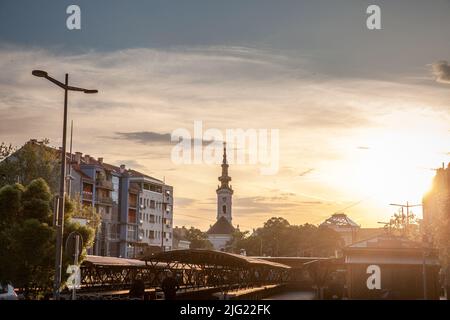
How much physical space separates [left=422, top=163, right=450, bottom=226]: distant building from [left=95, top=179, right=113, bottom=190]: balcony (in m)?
50.9

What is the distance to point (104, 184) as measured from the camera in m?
110

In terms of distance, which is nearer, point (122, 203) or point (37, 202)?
point (37, 202)

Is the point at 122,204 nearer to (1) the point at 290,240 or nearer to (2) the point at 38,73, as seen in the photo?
(1) the point at 290,240

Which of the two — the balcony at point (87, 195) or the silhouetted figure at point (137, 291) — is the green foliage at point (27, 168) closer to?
the balcony at point (87, 195)

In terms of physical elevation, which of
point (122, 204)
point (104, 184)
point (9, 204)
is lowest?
point (9, 204)

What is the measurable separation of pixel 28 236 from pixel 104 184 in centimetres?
8103

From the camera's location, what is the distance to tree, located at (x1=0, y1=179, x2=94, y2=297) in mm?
29875

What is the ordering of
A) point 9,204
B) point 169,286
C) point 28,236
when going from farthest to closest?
point 9,204, point 28,236, point 169,286

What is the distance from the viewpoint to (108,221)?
11288 cm

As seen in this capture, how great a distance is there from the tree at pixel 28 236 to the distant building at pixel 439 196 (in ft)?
125

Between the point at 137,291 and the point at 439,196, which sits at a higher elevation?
the point at 439,196

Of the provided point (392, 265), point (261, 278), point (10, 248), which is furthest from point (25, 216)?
point (261, 278)

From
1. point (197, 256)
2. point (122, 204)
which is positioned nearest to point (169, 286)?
point (197, 256)
